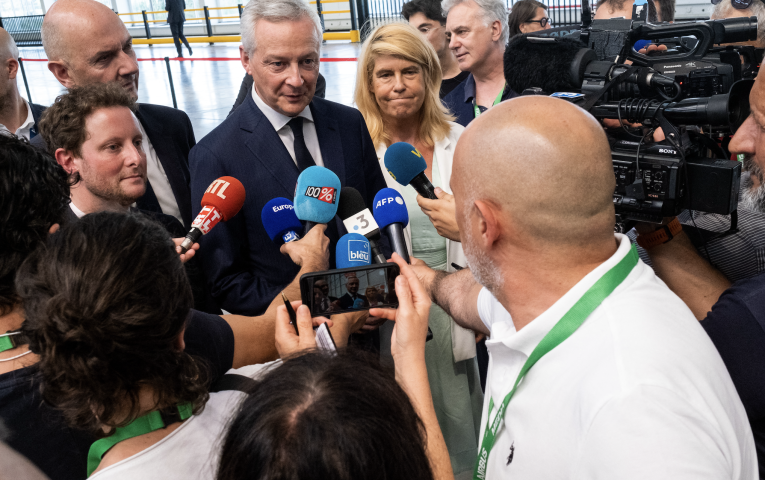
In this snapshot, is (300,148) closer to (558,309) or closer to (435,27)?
(558,309)

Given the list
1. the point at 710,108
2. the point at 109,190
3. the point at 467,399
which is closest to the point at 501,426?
the point at 710,108

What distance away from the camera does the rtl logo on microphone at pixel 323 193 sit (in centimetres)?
160

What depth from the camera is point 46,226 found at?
1.12m

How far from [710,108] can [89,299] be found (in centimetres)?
160

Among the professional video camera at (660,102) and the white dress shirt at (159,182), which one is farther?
the white dress shirt at (159,182)

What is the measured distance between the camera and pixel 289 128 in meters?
1.98

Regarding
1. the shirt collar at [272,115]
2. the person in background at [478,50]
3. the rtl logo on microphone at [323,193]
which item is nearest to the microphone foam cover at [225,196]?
the rtl logo on microphone at [323,193]

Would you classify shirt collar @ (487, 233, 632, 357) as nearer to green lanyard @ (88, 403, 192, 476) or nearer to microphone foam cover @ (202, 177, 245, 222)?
green lanyard @ (88, 403, 192, 476)

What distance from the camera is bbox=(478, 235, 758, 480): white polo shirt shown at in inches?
31.4

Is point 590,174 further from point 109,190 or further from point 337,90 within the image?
point 337,90

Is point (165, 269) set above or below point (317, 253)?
above

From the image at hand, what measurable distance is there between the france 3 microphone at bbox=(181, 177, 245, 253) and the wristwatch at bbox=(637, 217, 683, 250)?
125cm

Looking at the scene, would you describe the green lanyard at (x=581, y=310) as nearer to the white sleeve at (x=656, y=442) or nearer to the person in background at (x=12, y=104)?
the white sleeve at (x=656, y=442)

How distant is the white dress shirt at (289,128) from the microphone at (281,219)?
0.29 m
